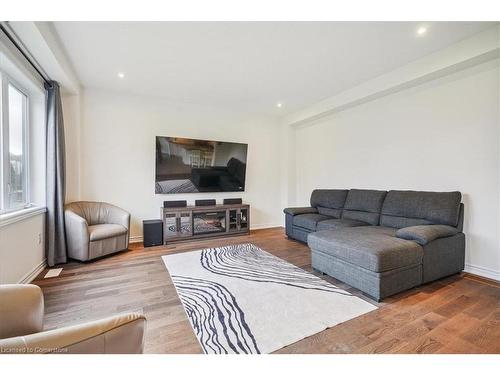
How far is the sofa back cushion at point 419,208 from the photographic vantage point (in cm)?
258

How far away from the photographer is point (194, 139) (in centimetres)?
423

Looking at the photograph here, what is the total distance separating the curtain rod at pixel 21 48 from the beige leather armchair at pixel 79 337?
2251mm

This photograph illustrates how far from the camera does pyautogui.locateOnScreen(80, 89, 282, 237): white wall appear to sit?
146 inches

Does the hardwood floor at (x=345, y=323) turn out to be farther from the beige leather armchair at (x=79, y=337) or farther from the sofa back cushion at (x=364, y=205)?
the sofa back cushion at (x=364, y=205)

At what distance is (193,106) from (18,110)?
2.46 m

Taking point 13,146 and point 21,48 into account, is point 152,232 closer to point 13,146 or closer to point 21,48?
point 13,146

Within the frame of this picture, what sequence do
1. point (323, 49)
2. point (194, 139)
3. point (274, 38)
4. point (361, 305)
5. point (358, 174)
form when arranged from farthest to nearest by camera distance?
point (194, 139) → point (358, 174) → point (323, 49) → point (274, 38) → point (361, 305)

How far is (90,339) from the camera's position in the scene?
0.66 metres

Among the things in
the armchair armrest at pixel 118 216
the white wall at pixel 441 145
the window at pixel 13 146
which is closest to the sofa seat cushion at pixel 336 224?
the white wall at pixel 441 145

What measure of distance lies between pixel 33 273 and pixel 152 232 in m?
1.44

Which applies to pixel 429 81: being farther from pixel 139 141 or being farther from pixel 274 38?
pixel 139 141

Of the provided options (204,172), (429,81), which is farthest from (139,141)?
(429,81)

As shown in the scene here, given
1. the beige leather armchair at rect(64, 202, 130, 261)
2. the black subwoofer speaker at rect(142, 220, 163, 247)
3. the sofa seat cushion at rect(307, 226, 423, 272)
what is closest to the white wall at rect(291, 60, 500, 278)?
the sofa seat cushion at rect(307, 226, 423, 272)

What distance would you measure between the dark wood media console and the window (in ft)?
5.71
